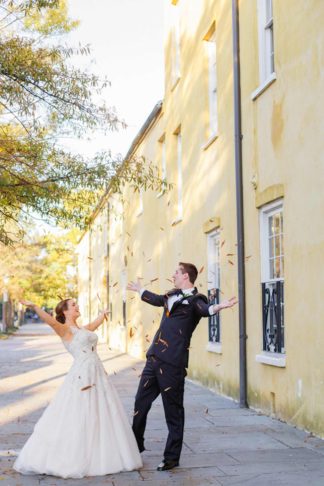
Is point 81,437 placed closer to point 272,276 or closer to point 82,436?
point 82,436

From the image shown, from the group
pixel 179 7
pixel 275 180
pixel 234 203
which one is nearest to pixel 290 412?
pixel 275 180

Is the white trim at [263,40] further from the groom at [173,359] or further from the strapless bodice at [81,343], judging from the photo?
the strapless bodice at [81,343]

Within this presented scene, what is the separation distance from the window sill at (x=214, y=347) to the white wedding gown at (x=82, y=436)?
20.1 ft

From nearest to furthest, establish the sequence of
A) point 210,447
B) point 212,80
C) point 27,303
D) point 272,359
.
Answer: point 27,303
point 210,447
point 272,359
point 212,80

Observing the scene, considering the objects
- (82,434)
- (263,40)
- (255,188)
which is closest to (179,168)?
(263,40)

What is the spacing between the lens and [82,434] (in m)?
6.21

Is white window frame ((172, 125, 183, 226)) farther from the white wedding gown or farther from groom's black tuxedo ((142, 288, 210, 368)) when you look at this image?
the white wedding gown

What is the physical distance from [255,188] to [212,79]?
164 inches

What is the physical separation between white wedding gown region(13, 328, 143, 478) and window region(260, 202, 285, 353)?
3731mm

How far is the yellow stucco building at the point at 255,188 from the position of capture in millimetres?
8414

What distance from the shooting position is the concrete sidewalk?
618 centimetres

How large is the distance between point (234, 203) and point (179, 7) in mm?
7240

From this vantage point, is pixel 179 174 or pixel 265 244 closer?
pixel 265 244

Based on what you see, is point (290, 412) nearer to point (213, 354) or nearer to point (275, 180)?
point (275, 180)
